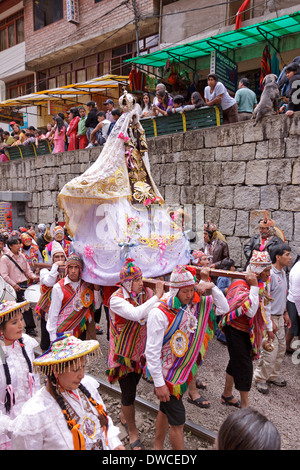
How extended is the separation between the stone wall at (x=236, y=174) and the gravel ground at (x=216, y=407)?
279cm

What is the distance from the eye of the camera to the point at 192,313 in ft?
9.82

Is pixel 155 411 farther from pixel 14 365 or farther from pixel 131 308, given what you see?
pixel 14 365

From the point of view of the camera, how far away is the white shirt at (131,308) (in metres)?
3.16

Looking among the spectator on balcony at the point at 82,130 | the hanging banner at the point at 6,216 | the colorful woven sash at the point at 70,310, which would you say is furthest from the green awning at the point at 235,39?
the colorful woven sash at the point at 70,310

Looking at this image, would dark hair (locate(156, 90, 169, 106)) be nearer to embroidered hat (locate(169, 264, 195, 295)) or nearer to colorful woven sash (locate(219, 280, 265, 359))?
colorful woven sash (locate(219, 280, 265, 359))

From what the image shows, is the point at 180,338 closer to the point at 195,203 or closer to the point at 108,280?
the point at 108,280

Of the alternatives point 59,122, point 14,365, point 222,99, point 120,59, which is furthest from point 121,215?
point 120,59

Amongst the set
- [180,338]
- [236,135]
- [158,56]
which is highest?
[158,56]

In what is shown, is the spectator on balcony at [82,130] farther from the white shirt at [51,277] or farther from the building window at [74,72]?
the white shirt at [51,277]

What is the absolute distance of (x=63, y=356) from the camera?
196cm

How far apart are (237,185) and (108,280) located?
4429mm

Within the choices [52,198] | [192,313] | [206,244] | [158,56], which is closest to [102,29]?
[158,56]

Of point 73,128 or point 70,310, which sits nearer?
point 70,310

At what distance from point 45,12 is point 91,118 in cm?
1059
